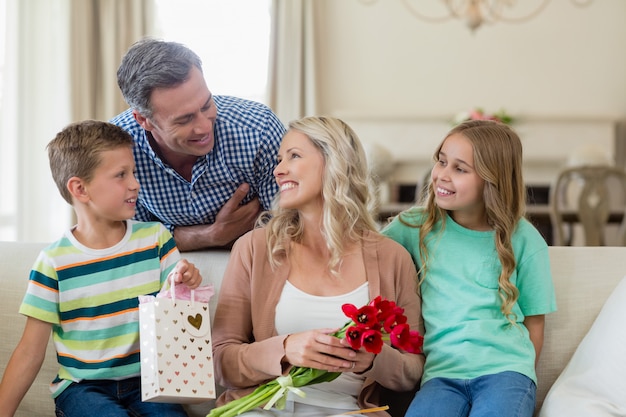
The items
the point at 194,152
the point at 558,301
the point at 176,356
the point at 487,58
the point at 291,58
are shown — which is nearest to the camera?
the point at 176,356

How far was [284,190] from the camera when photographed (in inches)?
77.9

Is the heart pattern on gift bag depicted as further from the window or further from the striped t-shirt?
the window

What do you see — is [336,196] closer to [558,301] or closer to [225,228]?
[225,228]

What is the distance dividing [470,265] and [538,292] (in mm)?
181

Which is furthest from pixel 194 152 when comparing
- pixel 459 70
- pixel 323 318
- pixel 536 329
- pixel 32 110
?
pixel 459 70

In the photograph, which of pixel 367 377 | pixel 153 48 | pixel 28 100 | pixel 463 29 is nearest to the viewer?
pixel 367 377

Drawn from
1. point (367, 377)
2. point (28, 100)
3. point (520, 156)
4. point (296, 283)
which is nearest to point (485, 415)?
point (367, 377)

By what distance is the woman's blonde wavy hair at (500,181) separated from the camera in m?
2.02

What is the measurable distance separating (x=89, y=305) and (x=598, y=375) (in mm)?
1221

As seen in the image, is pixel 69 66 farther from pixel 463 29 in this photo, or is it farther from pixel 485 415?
pixel 485 415

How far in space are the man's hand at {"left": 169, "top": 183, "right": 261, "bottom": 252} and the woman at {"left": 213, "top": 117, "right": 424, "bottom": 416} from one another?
0.24 metres

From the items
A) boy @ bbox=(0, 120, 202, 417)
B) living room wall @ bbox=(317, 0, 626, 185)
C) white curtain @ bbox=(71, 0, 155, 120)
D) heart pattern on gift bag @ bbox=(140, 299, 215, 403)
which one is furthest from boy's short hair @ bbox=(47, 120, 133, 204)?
living room wall @ bbox=(317, 0, 626, 185)

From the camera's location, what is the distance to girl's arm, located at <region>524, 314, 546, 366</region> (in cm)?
201

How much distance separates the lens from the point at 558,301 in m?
2.10
